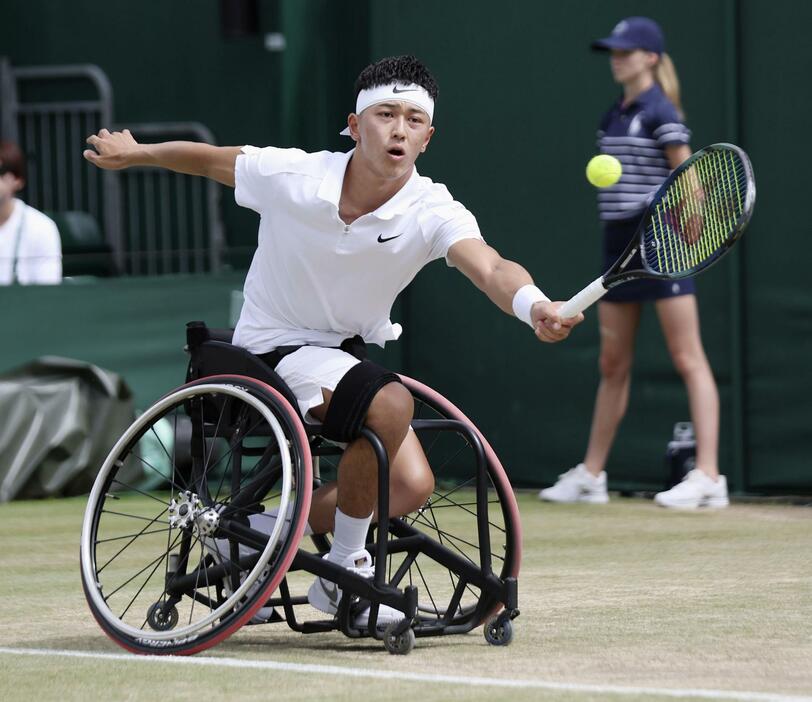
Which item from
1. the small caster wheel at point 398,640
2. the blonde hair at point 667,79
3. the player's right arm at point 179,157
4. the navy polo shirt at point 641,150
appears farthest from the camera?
the blonde hair at point 667,79

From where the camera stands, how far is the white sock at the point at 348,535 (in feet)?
14.9

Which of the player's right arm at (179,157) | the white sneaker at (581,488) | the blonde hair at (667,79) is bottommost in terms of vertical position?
the white sneaker at (581,488)

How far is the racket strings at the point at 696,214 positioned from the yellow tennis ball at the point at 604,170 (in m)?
3.05

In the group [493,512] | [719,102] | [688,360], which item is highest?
[719,102]

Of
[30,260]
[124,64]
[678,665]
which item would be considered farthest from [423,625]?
[124,64]

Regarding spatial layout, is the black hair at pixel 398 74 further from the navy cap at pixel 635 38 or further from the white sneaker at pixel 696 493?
the white sneaker at pixel 696 493

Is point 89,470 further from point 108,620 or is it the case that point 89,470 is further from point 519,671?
point 519,671

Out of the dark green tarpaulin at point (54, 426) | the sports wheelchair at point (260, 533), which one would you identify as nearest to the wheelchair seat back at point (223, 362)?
the sports wheelchair at point (260, 533)

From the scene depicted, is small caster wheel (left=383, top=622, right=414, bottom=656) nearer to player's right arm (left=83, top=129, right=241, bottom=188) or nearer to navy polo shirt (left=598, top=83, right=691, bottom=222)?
player's right arm (left=83, top=129, right=241, bottom=188)

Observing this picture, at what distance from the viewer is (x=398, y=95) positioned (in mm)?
4707

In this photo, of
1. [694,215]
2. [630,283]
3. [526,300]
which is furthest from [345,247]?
[630,283]

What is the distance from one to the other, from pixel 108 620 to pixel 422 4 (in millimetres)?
5288

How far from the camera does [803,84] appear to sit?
7992 millimetres

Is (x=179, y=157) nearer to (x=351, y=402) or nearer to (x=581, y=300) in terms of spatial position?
(x=351, y=402)
